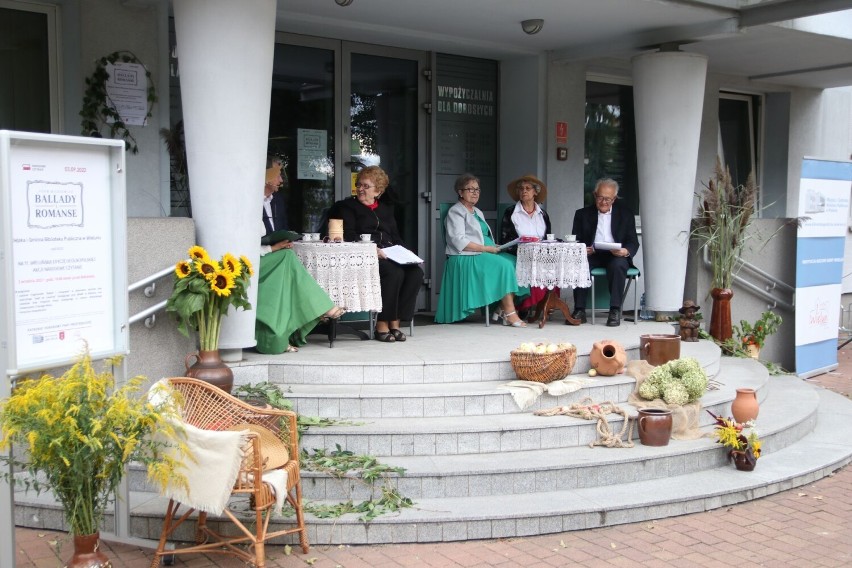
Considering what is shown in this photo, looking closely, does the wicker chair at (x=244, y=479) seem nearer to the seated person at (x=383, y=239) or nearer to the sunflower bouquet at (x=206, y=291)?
the sunflower bouquet at (x=206, y=291)

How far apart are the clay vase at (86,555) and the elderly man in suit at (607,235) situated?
17.1 ft

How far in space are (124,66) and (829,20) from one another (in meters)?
6.10

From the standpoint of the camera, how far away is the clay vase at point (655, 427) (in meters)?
5.18

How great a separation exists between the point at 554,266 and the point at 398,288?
1.43m

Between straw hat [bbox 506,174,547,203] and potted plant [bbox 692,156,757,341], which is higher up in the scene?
straw hat [bbox 506,174,547,203]

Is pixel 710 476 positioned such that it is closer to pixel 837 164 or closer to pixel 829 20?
pixel 837 164

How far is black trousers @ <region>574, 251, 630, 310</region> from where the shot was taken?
7823 mm

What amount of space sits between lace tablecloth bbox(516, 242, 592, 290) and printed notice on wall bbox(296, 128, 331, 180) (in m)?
2.01

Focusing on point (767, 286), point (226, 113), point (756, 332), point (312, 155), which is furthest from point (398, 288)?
point (767, 286)

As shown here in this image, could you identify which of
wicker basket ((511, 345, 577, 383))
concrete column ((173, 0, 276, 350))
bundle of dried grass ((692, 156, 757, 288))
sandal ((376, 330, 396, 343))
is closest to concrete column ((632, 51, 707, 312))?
bundle of dried grass ((692, 156, 757, 288))

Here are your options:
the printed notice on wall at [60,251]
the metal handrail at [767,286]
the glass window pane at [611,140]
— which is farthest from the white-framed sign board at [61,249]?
the glass window pane at [611,140]

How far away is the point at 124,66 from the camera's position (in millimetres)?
→ 6570

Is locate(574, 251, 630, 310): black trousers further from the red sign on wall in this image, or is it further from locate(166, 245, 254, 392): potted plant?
locate(166, 245, 254, 392): potted plant

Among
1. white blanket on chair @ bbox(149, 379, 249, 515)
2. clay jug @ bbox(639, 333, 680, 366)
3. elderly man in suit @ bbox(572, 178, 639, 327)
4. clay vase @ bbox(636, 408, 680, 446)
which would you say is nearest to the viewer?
white blanket on chair @ bbox(149, 379, 249, 515)
